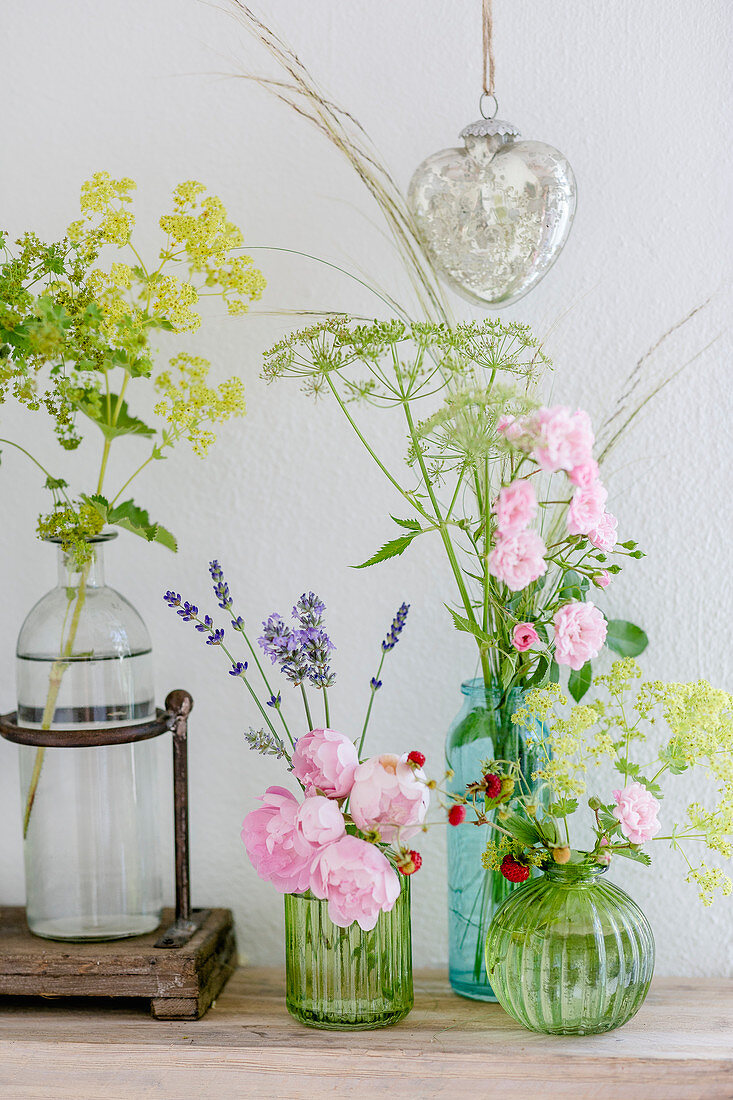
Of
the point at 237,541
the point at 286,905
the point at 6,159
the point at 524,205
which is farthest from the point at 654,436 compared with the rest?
the point at 6,159

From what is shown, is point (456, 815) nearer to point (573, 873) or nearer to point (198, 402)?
point (573, 873)

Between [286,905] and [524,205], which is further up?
[524,205]

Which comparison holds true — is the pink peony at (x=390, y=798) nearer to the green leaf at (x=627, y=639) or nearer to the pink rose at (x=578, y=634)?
the pink rose at (x=578, y=634)

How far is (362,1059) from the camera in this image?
0.82 meters

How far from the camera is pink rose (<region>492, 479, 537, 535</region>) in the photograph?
0.75 meters

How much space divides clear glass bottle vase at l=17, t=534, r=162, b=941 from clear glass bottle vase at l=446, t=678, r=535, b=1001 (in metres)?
0.30

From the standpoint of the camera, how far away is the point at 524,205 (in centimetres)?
90

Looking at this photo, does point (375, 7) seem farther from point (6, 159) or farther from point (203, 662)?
point (203, 662)

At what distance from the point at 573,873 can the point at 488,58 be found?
2.59 ft

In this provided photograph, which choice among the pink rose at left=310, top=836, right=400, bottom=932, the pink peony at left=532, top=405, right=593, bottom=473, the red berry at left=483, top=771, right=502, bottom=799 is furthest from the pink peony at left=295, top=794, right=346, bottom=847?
the pink peony at left=532, top=405, right=593, bottom=473

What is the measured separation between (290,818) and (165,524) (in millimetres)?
385

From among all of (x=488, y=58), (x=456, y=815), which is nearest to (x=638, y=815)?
(x=456, y=815)

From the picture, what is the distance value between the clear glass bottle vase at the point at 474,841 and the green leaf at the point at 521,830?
59 mm

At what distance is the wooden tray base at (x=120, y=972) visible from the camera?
902 millimetres
